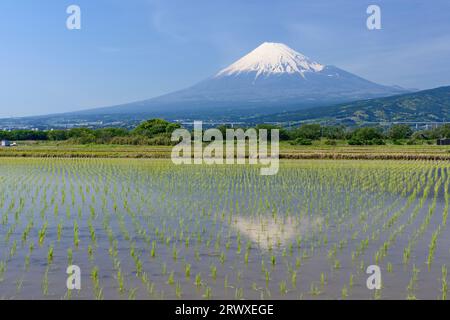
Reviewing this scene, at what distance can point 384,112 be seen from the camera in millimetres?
104562

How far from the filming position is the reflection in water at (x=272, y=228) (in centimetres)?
580

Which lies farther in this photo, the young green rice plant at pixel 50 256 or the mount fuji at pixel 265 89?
the mount fuji at pixel 265 89

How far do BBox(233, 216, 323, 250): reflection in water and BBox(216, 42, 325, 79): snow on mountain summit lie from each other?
15774 centimetres

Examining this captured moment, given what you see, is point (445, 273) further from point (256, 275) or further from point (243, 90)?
point (243, 90)

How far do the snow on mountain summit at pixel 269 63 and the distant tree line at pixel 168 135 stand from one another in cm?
12464

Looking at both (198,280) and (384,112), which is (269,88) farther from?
(198,280)

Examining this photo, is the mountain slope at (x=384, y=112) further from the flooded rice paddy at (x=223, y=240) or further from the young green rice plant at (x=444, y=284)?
the young green rice plant at (x=444, y=284)

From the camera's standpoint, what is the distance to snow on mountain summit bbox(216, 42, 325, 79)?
546 ft

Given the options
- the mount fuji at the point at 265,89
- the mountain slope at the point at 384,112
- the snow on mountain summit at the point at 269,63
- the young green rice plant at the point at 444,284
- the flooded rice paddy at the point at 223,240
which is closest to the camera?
the young green rice plant at the point at 444,284

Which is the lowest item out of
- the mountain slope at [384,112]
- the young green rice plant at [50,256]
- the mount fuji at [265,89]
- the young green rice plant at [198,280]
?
the young green rice plant at [198,280]

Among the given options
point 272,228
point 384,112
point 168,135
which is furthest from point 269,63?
point 272,228

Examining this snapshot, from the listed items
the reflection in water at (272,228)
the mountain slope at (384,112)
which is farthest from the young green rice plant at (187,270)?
the mountain slope at (384,112)

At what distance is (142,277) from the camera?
4.39 metres
